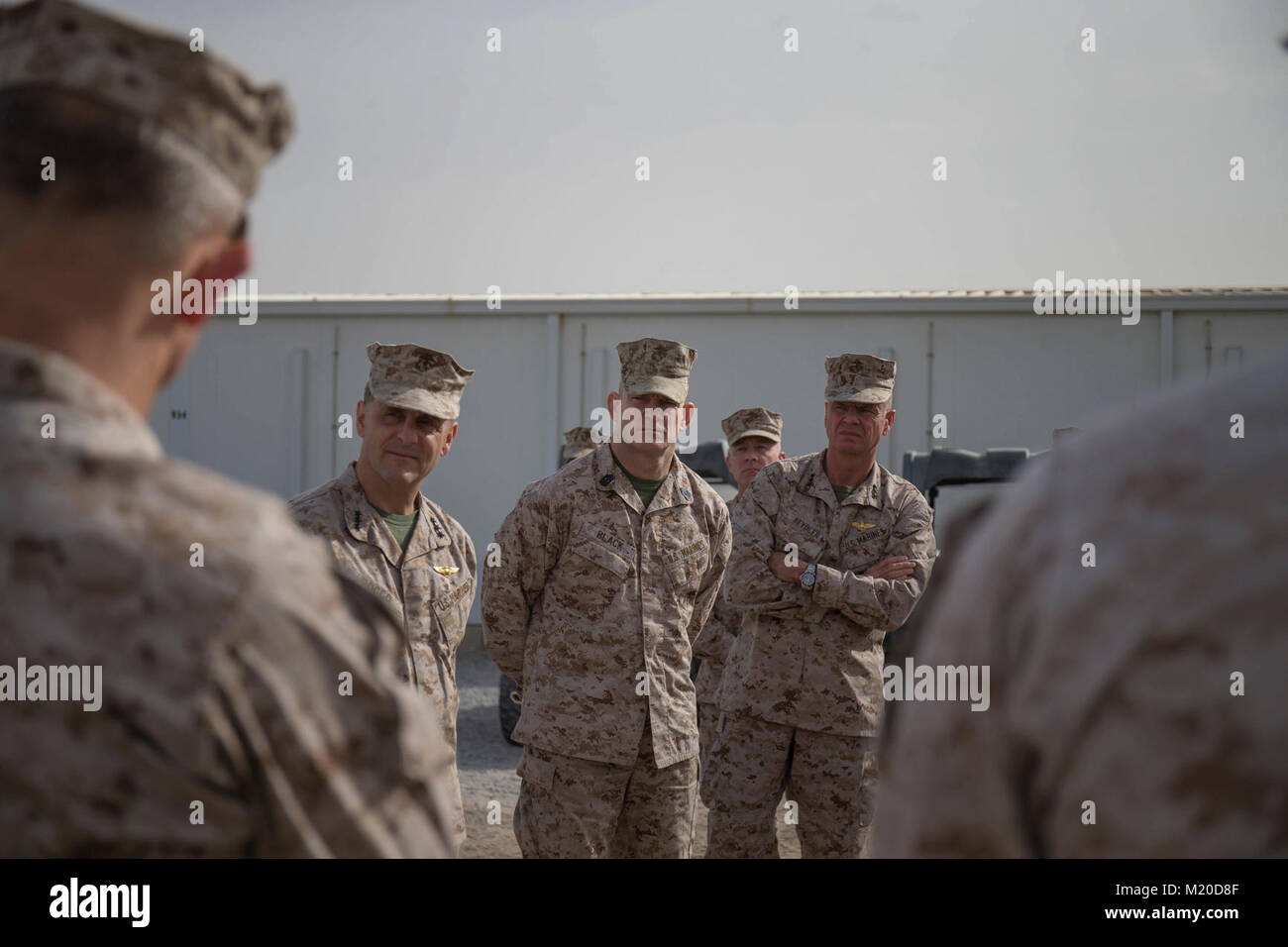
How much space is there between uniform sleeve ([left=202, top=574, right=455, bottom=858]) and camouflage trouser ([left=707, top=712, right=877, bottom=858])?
12.4 ft

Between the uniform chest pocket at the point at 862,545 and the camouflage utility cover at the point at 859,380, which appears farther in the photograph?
the camouflage utility cover at the point at 859,380

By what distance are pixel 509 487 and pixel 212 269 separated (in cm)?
1058

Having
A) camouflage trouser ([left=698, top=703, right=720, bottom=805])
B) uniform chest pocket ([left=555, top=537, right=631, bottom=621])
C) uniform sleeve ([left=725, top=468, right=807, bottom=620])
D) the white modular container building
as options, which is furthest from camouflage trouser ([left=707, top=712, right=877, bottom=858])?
the white modular container building

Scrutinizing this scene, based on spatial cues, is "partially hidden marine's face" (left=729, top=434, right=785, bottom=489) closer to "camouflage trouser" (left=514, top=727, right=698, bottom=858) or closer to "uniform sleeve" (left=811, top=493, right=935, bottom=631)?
"uniform sleeve" (left=811, top=493, right=935, bottom=631)

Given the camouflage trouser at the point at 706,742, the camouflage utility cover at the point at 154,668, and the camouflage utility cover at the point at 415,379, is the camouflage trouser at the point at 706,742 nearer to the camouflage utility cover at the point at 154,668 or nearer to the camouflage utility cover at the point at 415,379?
the camouflage utility cover at the point at 415,379

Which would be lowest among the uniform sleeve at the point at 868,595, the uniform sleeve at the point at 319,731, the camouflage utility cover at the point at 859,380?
the uniform sleeve at the point at 868,595

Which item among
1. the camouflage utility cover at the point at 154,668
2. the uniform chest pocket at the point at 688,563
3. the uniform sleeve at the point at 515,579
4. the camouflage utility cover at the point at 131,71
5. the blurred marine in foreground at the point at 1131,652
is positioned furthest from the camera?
the uniform chest pocket at the point at 688,563

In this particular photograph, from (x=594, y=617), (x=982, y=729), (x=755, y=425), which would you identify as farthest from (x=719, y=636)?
(x=982, y=729)

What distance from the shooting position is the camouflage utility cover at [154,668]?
3.57 feet

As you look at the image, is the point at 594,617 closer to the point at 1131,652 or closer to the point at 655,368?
the point at 655,368

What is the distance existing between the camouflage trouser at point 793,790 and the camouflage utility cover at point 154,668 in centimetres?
384

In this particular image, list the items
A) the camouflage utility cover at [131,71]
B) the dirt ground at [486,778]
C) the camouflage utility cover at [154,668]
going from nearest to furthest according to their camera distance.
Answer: the camouflage utility cover at [154,668]
the camouflage utility cover at [131,71]
the dirt ground at [486,778]

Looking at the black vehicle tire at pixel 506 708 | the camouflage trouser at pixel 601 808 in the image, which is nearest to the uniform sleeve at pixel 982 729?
the camouflage trouser at pixel 601 808

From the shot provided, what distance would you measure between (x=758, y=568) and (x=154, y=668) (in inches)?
157
